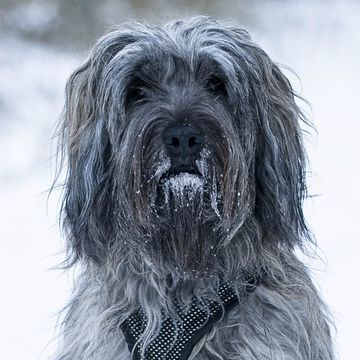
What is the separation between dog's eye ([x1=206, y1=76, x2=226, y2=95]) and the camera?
11.5 feet

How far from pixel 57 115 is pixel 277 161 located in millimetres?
4590

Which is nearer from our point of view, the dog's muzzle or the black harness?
the dog's muzzle

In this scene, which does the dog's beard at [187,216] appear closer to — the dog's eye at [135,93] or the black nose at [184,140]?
the black nose at [184,140]

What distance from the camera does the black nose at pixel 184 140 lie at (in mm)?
3223

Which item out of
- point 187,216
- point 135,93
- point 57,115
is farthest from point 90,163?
point 57,115

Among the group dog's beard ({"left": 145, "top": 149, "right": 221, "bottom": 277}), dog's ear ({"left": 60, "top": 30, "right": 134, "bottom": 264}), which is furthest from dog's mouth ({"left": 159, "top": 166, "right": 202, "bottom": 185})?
dog's ear ({"left": 60, "top": 30, "right": 134, "bottom": 264})

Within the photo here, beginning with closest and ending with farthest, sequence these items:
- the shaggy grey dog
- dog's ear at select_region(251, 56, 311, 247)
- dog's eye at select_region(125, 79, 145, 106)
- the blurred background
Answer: the shaggy grey dog
dog's eye at select_region(125, 79, 145, 106)
dog's ear at select_region(251, 56, 311, 247)
the blurred background

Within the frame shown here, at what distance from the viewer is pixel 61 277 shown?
5.61 m

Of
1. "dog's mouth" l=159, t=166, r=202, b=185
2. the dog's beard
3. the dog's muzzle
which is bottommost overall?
the dog's beard

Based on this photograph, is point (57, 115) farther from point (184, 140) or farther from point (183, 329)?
point (184, 140)

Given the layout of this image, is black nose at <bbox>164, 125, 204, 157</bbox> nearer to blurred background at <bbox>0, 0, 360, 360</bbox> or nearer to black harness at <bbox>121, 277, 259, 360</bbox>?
black harness at <bbox>121, 277, 259, 360</bbox>

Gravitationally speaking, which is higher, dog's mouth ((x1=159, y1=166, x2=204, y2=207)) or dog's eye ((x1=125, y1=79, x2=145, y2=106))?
dog's eye ((x1=125, y1=79, x2=145, y2=106))

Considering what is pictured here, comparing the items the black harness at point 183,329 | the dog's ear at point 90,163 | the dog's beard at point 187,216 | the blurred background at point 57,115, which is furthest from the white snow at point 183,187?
the blurred background at point 57,115

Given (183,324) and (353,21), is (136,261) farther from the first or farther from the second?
(353,21)
